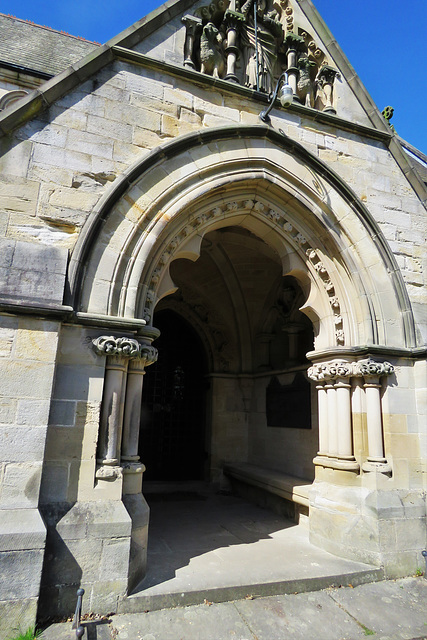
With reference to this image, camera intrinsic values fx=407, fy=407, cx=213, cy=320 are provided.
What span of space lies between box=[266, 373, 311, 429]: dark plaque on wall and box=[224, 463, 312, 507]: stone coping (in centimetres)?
73

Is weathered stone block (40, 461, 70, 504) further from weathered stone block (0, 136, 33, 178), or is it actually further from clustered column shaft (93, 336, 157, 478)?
weathered stone block (0, 136, 33, 178)

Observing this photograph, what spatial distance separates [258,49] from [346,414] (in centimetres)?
455

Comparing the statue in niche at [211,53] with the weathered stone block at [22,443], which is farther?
the statue in niche at [211,53]

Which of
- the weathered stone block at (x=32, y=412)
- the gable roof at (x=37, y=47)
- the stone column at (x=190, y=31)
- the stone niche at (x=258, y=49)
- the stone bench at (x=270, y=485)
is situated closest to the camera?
the weathered stone block at (x=32, y=412)

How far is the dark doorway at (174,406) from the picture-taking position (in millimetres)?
7133

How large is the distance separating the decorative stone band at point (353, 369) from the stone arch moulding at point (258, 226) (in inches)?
9.3

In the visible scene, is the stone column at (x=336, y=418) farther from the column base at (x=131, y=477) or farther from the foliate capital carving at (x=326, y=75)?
the foliate capital carving at (x=326, y=75)

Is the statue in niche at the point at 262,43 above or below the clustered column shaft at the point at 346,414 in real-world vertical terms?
above

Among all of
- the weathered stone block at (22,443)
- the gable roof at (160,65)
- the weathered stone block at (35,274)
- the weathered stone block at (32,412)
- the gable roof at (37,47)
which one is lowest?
the weathered stone block at (22,443)

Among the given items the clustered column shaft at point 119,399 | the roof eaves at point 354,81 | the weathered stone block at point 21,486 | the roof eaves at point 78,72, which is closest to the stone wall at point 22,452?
the weathered stone block at point 21,486

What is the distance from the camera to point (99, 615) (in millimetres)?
2977

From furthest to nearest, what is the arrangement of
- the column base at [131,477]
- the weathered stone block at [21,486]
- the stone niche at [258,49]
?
the stone niche at [258,49] < the column base at [131,477] < the weathered stone block at [21,486]

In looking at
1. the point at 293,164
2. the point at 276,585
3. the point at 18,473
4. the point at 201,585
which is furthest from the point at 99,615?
the point at 293,164

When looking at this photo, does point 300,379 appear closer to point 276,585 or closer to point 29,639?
point 276,585
